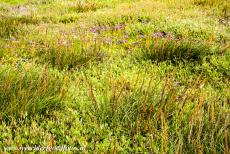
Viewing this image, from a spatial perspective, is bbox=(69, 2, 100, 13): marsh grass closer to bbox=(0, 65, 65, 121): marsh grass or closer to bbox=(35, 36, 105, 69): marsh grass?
bbox=(35, 36, 105, 69): marsh grass

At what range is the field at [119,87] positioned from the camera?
9.21ft

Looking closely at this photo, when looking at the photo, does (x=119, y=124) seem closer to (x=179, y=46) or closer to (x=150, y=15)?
(x=179, y=46)

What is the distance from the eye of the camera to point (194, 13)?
9.84m

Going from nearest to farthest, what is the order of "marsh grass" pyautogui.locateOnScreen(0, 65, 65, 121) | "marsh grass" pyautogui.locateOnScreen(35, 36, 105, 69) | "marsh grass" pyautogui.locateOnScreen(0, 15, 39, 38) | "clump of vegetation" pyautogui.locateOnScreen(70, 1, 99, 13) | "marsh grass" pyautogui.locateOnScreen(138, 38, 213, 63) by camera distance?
"marsh grass" pyautogui.locateOnScreen(0, 65, 65, 121)
"marsh grass" pyautogui.locateOnScreen(35, 36, 105, 69)
"marsh grass" pyautogui.locateOnScreen(138, 38, 213, 63)
"marsh grass" pyautogui.locateOnScreen(0, 15, 39, 38)
"clump of vegetation" pyautogui.locateOnScreen(70, 1, 99, 13)

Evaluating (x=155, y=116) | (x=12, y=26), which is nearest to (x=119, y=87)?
(x=155, y=116)

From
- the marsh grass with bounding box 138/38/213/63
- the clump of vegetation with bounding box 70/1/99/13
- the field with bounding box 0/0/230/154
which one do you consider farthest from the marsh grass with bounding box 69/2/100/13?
the marsh grass with bounding box 138/38/213/63

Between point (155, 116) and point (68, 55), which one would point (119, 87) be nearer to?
point (155, 116)

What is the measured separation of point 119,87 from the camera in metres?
4.02

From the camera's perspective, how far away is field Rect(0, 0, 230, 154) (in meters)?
2.81

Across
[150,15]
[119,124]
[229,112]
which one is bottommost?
[119,124]

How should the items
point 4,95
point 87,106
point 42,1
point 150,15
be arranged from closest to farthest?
point 4,95 < point 87,106 < point 150,15 < point 42,1

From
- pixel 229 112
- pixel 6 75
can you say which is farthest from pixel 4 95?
pixel 229 112

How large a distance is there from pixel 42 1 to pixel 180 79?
12773 mm

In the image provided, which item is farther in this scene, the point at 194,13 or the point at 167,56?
the point at 194,13
